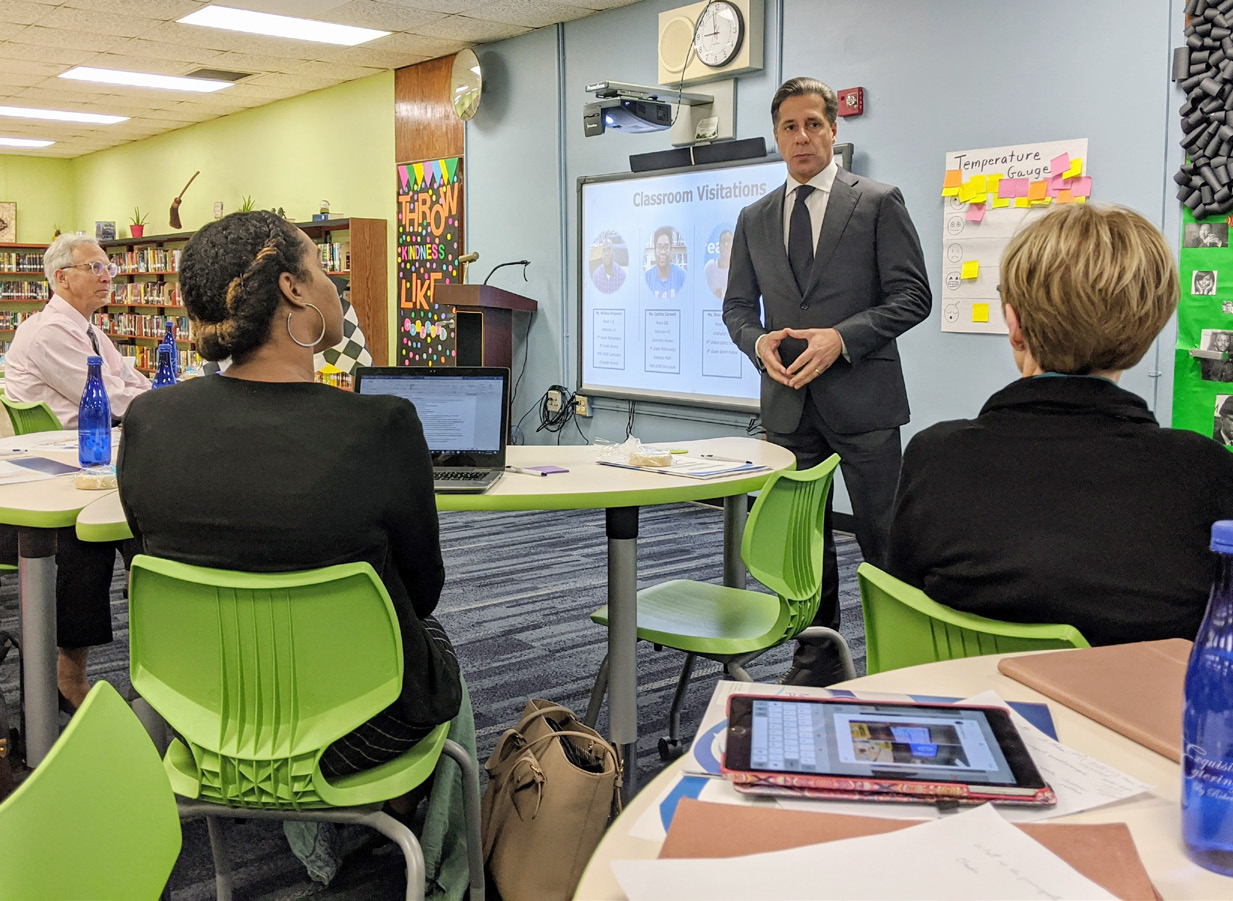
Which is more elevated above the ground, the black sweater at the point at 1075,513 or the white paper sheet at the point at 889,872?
the black sweater at the point at 1075,513

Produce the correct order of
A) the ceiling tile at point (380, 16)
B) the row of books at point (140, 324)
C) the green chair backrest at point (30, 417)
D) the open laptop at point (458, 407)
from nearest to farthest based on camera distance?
the open laptop at point (458, 407) < the green chair backrest at point (30, 417) < the ceiling tile at point (380, 16) < the row of books at point (140, 324)

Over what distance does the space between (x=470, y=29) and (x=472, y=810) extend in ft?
19.2

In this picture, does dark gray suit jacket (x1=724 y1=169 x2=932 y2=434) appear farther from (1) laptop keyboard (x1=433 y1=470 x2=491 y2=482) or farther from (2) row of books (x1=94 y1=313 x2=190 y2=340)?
(2) row of books (x1=94 y1=313 x2=190 y2=340)

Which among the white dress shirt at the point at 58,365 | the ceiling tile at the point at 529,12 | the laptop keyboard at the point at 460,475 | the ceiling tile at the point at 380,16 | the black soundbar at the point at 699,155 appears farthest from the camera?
the ceiling tile at the point at 380,16

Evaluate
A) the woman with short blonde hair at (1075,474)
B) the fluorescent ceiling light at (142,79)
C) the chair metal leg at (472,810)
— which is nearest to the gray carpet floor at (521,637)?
the chair metal leg at (472,810)

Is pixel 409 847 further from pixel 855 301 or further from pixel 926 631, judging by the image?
pixel 855 301

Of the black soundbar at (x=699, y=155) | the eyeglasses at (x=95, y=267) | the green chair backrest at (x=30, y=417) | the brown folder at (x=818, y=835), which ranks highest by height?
the black soundbar at (x=699, y=155)

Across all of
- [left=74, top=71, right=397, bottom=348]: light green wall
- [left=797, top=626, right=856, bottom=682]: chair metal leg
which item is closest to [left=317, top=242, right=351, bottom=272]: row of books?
[left=74, top=71, right=397, bottom=348]: light green wall

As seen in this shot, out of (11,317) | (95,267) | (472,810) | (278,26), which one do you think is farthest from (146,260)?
(472,810)

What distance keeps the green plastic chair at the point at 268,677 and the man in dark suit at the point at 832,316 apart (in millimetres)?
1536

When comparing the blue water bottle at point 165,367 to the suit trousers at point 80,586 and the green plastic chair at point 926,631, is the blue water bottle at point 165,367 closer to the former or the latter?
the suit trousers at point 80,586

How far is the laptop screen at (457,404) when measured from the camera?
2414mm

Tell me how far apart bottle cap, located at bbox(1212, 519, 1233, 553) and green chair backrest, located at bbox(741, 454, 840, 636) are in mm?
1251

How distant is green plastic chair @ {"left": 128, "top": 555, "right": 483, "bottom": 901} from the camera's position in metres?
1.38
